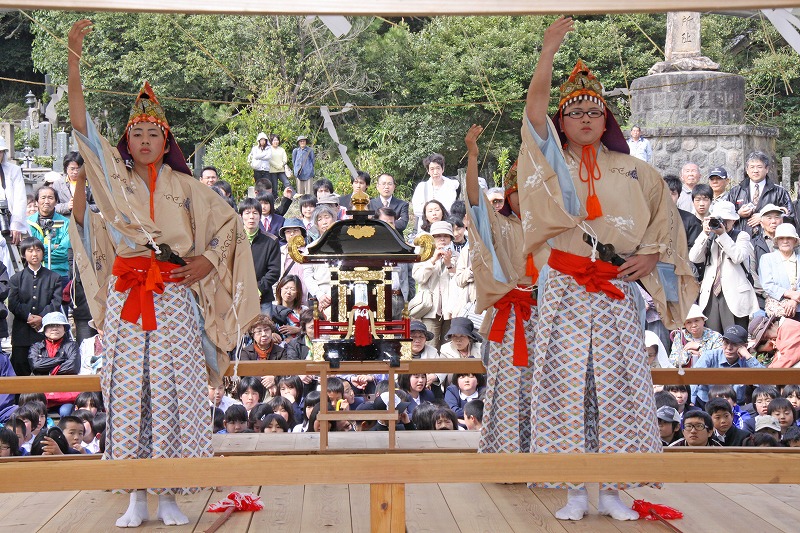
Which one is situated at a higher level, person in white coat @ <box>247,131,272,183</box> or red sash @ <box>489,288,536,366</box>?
person in white coat @ <box>247,131,272,183</box>

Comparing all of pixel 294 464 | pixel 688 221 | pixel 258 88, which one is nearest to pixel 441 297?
pixel 688 221

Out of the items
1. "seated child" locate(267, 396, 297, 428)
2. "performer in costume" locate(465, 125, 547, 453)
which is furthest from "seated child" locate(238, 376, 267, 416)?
"performer in costume" locate(465, 125, 547, 453)

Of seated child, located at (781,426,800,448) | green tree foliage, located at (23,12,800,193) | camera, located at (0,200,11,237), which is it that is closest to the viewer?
seated child, located at (781,426,800,448)

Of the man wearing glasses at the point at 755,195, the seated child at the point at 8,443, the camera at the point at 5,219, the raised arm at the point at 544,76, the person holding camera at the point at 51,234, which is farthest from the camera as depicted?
the camera at the point at 5,219

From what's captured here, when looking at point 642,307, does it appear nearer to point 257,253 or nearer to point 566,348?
point 566,348

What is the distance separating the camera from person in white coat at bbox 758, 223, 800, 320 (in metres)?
7.23

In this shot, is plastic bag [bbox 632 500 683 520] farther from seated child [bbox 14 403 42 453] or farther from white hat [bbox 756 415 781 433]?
seated child [bbox 14 403 42 453]

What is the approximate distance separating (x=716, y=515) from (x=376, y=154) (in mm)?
12078

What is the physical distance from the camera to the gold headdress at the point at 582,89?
383cm

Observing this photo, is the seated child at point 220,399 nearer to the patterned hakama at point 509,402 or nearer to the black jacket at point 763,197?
the patterned hakama at point 509,402

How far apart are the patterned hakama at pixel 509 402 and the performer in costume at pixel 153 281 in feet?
3.95

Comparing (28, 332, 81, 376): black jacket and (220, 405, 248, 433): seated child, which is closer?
(220, 405, 248, 433): seated child

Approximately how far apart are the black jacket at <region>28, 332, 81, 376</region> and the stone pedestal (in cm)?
839

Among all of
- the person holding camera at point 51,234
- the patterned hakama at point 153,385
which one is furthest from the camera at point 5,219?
the patterned hakama at point 153,385
